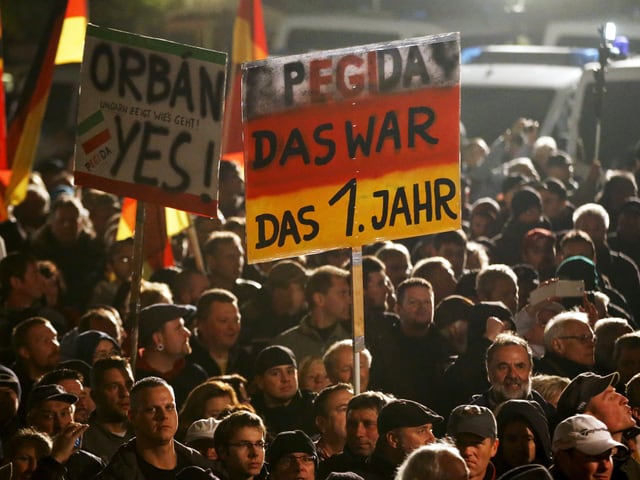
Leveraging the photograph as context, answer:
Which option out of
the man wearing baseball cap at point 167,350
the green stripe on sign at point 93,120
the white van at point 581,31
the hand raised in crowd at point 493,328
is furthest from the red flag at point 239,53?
the white van at point 581,31

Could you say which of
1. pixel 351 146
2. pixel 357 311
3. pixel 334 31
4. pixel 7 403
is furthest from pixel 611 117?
pixel 7 403

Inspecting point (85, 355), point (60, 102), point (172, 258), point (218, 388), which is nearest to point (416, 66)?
point (218, 388)

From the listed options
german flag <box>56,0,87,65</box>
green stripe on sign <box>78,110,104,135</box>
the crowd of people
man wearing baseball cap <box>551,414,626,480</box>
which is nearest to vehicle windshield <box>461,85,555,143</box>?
the crowd of people

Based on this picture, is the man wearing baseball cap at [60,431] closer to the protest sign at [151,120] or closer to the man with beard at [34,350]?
the man with beard at [34,350]

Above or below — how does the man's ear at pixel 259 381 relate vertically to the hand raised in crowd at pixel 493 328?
below

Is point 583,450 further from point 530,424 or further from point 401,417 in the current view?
point 401,417

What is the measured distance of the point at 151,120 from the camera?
340 inches

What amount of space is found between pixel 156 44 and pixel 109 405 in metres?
1.99

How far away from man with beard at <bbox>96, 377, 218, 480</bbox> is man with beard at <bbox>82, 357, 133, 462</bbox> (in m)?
0.73

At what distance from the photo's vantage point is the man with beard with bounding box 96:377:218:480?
275 inches

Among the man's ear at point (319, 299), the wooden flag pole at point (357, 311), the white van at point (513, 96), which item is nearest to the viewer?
the wooden flag pole at point (357, 311)

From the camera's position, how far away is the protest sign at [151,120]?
8562 millimetres

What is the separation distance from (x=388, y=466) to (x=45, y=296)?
4.21 m

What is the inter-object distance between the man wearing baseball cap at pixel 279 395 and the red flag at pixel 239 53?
17.2ft
